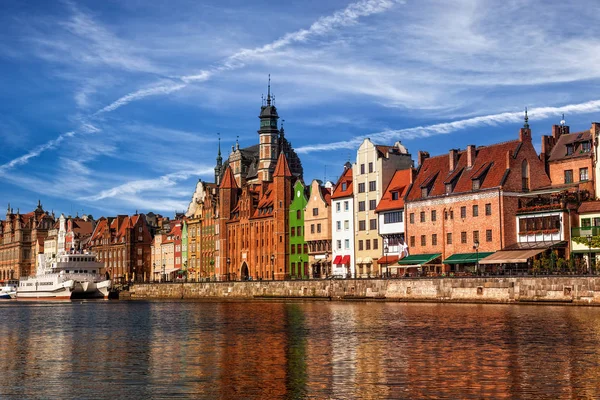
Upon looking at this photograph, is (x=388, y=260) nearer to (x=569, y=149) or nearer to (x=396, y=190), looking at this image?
(x=396, y=190)

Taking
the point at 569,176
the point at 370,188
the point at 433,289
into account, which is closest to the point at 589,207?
the point at 569,176

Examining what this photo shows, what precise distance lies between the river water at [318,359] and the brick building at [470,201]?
86.5 ft

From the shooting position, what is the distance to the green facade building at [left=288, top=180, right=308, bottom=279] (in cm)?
Result: 12775

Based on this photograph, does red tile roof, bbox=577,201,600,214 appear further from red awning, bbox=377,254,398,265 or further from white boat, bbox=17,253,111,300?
white boat, bbox=17,253,111,300

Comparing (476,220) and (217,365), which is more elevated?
(476,220)

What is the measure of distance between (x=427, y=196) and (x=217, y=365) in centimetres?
6585

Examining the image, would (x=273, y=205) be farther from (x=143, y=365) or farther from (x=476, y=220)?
(x=143, y=365)

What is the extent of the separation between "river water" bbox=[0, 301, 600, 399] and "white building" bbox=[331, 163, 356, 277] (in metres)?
51.4

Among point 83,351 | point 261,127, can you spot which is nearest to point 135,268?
point 261,127

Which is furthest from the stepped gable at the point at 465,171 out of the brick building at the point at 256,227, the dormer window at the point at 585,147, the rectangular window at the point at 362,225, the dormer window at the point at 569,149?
the brick building at the point at 256,227

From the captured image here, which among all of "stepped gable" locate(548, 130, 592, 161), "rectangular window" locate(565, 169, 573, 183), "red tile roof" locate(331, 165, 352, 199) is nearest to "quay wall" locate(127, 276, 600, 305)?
"red tile roof" locate(331, 165, 352, 199)

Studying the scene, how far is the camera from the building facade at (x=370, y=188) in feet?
357

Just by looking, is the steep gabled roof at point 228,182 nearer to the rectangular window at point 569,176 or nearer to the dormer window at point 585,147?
the rectangular window at point 569,176

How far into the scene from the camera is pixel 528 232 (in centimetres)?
8550
